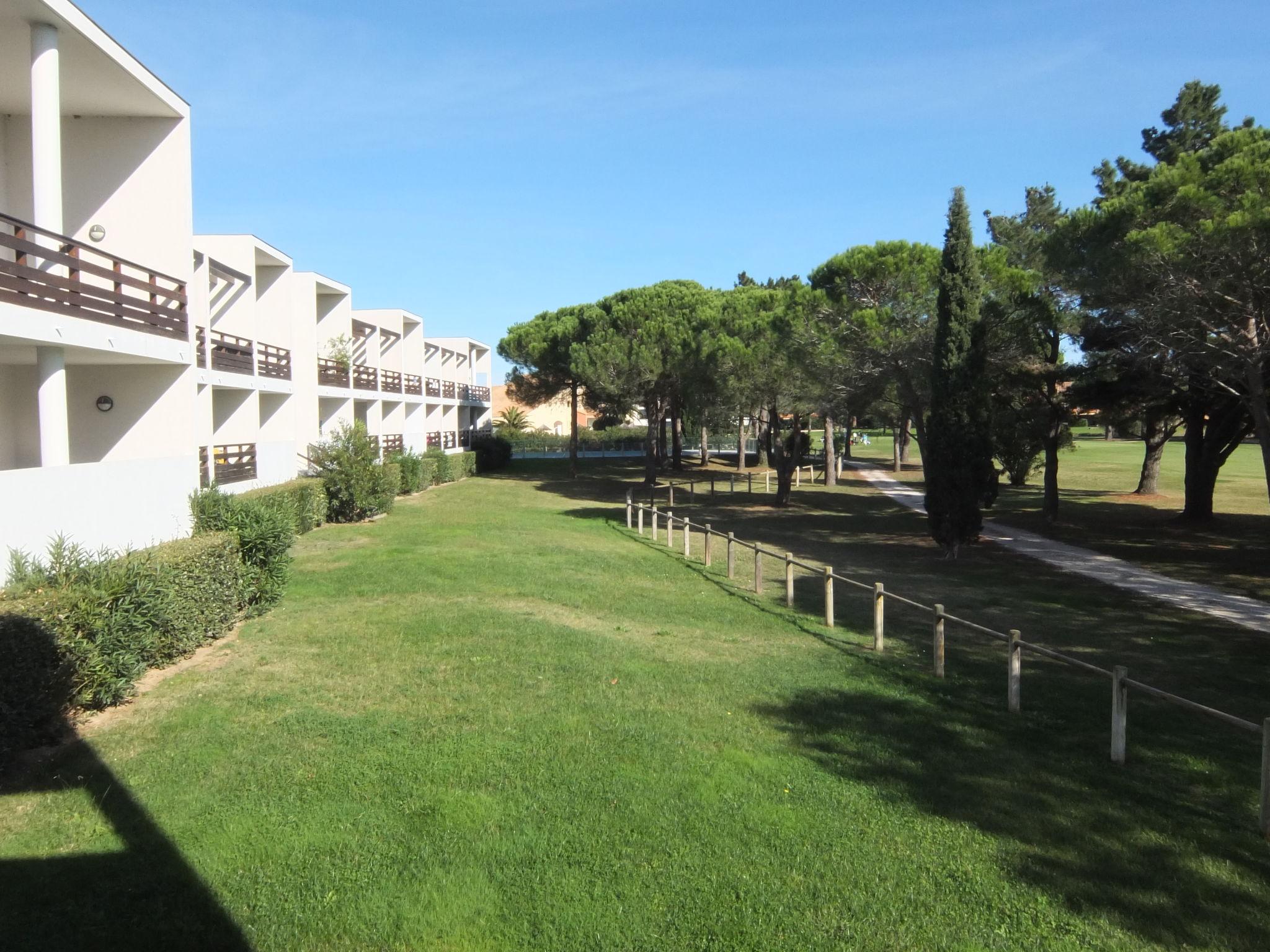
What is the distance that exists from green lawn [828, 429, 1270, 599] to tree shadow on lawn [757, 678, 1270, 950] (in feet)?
31.4

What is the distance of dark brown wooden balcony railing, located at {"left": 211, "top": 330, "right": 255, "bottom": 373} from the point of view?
17891 millimetres

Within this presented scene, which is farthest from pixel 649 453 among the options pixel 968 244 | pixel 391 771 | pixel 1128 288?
pixel 391 771

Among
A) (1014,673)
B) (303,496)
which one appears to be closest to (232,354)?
(303,496)

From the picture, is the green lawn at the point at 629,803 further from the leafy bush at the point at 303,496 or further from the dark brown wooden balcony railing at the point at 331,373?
the dark brown wooden balcony railing at the point at 331,373

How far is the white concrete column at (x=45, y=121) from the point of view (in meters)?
9.98

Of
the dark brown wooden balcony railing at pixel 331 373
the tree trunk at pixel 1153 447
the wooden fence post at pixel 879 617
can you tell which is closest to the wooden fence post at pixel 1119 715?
the wooden fence post at pixel 879 617

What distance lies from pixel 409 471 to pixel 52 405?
68.0 feet

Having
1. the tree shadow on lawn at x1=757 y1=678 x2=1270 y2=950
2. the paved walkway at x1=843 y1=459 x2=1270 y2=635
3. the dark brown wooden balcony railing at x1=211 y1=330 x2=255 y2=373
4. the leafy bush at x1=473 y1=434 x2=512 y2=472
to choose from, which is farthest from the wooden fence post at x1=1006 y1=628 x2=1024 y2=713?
the leafy bush at x1=473 y1=434 x2=512 y2=472

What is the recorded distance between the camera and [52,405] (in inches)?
392

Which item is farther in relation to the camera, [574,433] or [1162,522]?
[574,433]

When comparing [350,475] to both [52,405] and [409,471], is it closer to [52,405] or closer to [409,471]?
[409,471]

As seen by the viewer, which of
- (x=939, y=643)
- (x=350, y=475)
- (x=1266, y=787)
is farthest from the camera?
(x=350, y=475)

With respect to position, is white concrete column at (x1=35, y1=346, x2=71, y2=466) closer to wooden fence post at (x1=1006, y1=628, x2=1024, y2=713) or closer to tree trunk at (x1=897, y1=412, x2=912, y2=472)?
wooden fence post at (x1=1006, y1=628, x2=1024, y2=713)

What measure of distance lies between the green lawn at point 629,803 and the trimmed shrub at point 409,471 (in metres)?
20.0
